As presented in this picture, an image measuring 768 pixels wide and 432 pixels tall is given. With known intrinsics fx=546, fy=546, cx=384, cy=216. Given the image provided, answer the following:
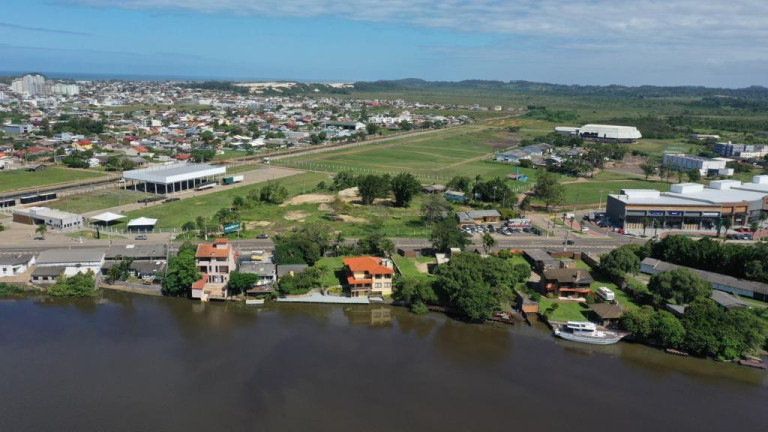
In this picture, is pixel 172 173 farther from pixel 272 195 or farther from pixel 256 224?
pixel 256 224

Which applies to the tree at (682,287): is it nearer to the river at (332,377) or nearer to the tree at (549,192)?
the river at (332,377)

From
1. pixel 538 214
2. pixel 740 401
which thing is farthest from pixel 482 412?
pixel 538 214

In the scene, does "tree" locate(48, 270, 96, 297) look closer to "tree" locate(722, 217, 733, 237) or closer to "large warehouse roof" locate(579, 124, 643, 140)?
"tree" locate(722, 217, 733, 237)

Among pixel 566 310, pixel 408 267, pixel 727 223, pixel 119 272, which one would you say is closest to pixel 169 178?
pixel 119 272

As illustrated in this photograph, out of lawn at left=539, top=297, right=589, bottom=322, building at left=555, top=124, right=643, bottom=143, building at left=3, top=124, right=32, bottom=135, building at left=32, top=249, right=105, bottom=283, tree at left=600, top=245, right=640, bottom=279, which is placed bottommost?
lawn at left=539, top=297, right=589, bottom=322

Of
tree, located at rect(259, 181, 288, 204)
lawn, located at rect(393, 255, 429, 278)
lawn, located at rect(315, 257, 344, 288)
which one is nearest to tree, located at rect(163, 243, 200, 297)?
lawn, located at rect(315, 257, 344, 288)
